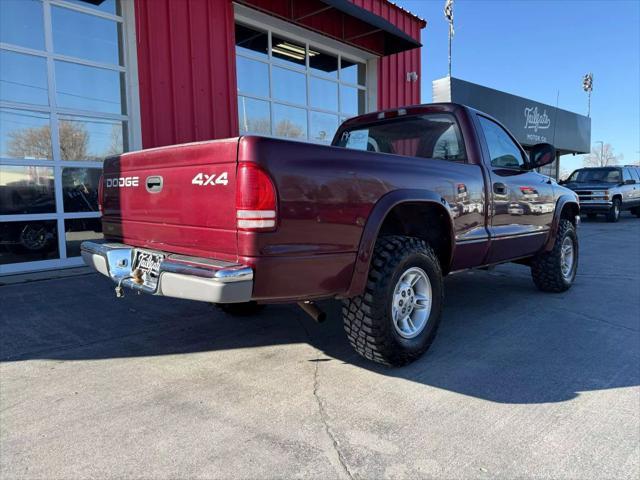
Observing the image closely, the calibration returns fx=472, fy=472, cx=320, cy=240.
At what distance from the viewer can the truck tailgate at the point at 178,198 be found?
104 inches

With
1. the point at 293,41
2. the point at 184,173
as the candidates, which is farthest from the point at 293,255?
the point at 293,41

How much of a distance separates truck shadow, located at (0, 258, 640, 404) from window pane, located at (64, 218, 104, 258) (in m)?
1.41

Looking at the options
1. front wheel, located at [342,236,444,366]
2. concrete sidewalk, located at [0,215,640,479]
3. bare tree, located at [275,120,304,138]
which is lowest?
concrete sidewalk, located at [0,215,640,479]

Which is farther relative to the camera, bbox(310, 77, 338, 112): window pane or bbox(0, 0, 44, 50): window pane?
bbox(310, 77, 338, 112): window pane

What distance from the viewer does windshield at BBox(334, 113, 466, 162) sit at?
429 cm

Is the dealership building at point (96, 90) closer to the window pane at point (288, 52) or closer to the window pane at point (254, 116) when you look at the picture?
the window pane at point (254, 116)

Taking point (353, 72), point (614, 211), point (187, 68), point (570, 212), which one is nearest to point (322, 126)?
point (353, 72)

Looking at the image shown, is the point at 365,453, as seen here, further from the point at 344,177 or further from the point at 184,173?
the point at 184,173

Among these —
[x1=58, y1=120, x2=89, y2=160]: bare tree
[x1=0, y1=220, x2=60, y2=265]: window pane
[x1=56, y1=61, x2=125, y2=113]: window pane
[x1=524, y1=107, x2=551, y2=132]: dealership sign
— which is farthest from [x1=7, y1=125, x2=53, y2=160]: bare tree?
[x1=524, y1=107, x2=551, y2=132]: dealership sign

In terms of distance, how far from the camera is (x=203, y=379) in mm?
A: 3170

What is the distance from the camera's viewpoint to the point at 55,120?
262 inches

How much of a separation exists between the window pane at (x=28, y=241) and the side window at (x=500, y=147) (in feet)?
19.4

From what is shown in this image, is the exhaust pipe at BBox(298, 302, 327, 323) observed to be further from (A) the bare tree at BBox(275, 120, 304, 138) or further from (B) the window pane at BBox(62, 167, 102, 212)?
(A) the bare tree at BBox(275, 120, 304, 138)

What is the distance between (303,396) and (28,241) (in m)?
5.41
